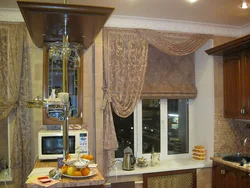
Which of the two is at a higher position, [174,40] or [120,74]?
[174,40]

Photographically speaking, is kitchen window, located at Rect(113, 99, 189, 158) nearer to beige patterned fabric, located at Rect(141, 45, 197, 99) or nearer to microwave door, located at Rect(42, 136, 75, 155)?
beige patterned fabric, located at Rect(141, 45, 197, 99)

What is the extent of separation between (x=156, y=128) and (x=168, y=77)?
78 centimetres

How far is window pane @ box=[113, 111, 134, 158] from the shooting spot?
395cm

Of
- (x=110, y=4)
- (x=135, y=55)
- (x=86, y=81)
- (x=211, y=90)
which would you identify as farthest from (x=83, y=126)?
(x=211, y=90)

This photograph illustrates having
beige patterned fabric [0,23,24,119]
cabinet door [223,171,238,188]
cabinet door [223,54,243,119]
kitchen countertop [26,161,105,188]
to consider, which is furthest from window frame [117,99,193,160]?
kitchen countertop [26,161,105,188]

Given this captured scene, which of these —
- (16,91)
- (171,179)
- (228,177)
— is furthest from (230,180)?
(16,91)

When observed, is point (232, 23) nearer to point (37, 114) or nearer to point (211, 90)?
point (211, 90)

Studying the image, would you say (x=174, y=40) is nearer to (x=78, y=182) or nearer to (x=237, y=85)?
(x=237, y=85)

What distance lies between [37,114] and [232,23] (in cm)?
284

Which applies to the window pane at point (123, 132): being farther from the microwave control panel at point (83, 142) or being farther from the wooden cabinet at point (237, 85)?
the wooden cabinet at point (237, 85)

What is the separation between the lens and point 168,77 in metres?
4.02

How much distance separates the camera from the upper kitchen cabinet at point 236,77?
3.44 meters

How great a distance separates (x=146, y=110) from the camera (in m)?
4.08

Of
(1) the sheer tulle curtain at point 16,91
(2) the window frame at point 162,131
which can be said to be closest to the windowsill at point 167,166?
(2) the window frame at point 162,131
